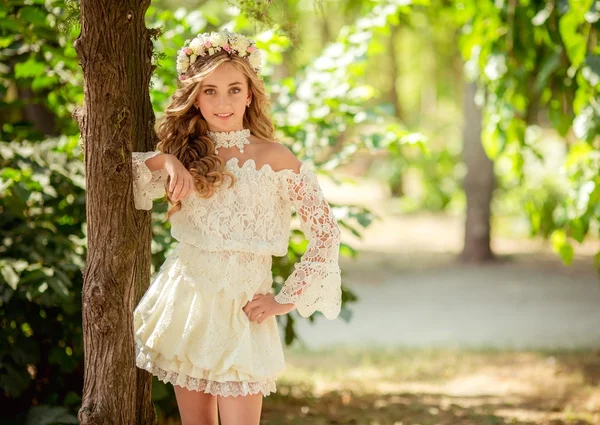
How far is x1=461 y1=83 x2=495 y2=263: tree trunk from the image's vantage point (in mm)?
10656

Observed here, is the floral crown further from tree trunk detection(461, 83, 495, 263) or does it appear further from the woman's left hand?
tree trunk detection(461, 83, 495, 263)

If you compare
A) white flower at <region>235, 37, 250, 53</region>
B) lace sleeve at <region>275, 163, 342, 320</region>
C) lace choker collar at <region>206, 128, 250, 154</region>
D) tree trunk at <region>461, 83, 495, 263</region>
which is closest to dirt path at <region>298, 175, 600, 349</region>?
tree trunk at <region>461, 83, 495, 263</region>

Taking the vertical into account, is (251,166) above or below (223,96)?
below

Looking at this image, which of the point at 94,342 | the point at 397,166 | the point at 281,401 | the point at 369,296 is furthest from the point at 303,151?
the point at 397,166

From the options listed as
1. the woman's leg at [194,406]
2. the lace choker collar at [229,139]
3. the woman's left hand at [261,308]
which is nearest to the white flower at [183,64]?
the lace choker collar at [229,139]

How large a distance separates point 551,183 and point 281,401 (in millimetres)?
8996

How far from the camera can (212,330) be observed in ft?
8.34

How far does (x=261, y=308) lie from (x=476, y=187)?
856 centimetres

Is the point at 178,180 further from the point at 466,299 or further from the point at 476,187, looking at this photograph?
the point at 476,187

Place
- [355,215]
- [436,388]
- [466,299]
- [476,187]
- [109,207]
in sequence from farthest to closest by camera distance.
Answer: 1. [476,187]
2. [466,299]
3. [436,388]
4. [355,215]
5. [109,207]

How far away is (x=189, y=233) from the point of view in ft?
8.65

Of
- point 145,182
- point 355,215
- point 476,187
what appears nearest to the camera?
point 145,182

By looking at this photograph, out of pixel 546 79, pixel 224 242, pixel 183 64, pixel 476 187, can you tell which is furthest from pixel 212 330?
pixel 476 187

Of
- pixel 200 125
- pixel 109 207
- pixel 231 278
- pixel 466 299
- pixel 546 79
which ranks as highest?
pixel 546 79
